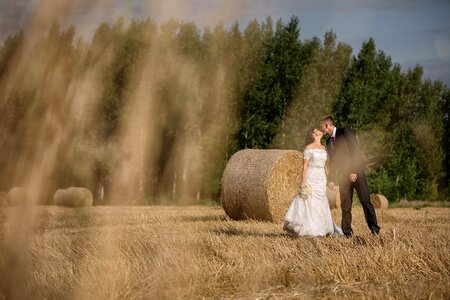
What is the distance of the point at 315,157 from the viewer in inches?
388

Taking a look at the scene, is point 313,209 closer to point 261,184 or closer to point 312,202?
point 312,202

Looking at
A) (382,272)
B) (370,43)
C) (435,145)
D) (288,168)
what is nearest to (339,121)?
(370,43)

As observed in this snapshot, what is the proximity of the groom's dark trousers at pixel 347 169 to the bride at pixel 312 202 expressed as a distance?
0.17 metres

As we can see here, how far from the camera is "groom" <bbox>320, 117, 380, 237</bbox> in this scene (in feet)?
31.8

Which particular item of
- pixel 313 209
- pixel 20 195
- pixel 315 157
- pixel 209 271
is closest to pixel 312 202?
pixel 313 209

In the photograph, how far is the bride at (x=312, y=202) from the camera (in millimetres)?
9242

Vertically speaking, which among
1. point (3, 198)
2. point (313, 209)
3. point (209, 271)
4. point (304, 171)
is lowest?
point (209, 271)

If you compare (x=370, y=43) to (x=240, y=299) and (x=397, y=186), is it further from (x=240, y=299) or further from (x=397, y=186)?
(x=240, y=299)

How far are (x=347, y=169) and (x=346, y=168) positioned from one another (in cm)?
2

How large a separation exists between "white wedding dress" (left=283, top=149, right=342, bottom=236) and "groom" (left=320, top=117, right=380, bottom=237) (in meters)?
0.17

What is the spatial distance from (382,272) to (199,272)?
142cm

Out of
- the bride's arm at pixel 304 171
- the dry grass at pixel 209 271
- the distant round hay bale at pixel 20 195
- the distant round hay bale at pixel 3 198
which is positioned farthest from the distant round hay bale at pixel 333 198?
the distant round hay bale at pixel 20 195

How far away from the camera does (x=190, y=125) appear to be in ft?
104

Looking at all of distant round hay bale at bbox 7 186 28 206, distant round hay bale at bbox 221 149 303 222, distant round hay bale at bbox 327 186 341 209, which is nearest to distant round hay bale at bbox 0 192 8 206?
distant round hay bale at bbox 7 186 28 206
